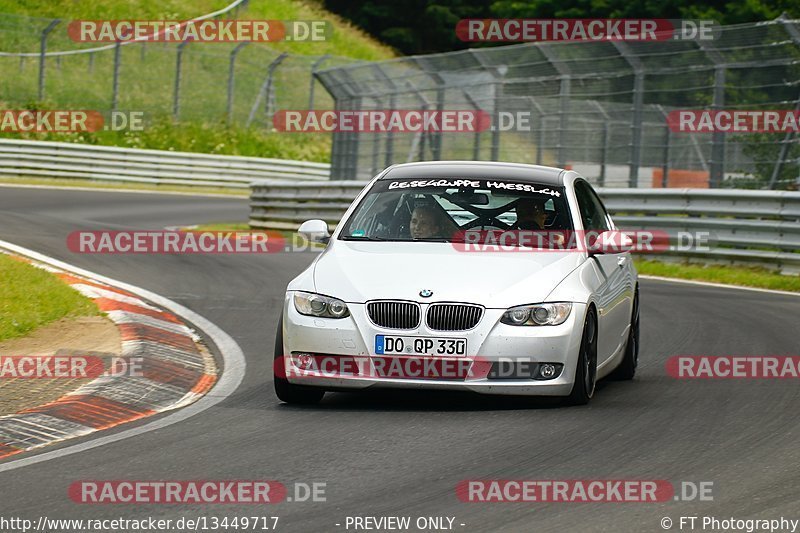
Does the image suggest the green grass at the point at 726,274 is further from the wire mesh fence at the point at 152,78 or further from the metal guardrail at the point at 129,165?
the wire mesh fence at the point at 152,78

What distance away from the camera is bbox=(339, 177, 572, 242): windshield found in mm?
9469

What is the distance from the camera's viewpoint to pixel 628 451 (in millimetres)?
7340

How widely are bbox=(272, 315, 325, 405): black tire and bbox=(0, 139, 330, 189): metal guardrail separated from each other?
90.4 feet

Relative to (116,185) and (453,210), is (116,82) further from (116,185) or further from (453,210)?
(453,210)

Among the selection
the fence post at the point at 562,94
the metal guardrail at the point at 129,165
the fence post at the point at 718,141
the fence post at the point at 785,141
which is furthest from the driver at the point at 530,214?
the metal guardrail at the point at 129,165

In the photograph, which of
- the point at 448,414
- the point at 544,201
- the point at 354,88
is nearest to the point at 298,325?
the point at 448,414

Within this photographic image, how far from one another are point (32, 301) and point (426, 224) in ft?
14.0

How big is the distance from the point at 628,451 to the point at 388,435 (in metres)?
1.27

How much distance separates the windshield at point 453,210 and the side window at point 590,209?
0.82ft

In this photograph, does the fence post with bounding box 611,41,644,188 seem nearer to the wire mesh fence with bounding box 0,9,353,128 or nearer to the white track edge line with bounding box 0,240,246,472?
the white track edge line with bounding box 0,240,246,472

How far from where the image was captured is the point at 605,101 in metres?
23.5

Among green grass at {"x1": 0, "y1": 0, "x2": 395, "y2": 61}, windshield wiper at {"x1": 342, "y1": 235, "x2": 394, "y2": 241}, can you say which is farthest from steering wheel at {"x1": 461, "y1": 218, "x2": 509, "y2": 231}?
green grass at {"x1": 0, "y1": 0, "x2": 395, "y2": 61}

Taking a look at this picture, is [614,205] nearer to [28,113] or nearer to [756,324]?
[756,324]

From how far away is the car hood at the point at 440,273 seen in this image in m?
8.39
